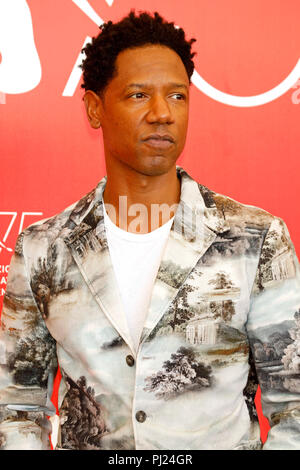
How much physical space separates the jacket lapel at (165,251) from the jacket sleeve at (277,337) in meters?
0.12

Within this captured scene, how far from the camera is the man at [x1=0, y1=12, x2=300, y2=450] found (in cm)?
140

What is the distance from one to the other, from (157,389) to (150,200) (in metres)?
0.40

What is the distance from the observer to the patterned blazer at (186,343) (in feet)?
4.59

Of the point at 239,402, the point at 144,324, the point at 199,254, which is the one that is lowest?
the point at 239,402

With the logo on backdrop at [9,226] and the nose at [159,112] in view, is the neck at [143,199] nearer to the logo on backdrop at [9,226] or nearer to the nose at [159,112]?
the nose at [159,112]

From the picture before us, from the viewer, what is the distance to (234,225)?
1.48 metres

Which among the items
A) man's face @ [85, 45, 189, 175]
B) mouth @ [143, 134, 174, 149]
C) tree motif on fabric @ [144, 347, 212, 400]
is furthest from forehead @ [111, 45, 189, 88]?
tree motif on fabric @ [144, 347, 212, 400]

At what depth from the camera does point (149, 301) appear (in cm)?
144

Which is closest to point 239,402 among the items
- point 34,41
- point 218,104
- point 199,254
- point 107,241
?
point 199,254

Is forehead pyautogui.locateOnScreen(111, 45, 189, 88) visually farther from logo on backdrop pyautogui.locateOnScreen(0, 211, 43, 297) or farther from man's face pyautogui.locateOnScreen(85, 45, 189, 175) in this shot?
logo on backdrop pyautogui.locateOnScreen(0, 211, 43, 297)

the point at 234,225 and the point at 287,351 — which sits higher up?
the point at 234,225

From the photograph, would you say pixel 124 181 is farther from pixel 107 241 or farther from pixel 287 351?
pixel 287 351

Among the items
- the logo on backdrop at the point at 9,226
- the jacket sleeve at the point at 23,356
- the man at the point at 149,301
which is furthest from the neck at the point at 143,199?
the logo on backdrop at the point at 9,226
